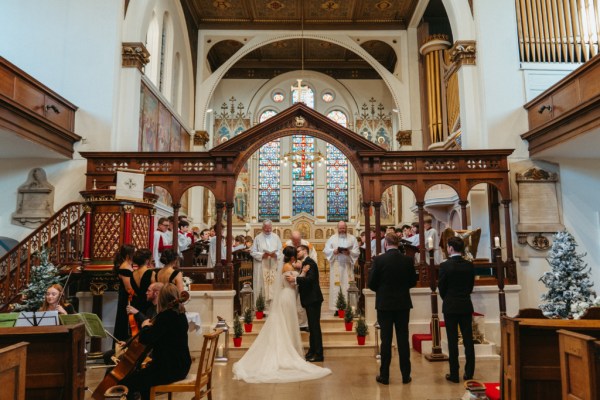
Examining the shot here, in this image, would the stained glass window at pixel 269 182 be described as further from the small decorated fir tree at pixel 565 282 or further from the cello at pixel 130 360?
the cello at pixel 130 360

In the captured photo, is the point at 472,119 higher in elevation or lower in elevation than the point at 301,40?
lower

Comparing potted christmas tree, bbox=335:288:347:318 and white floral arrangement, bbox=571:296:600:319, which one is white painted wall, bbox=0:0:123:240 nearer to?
potted christmas tree, bbox=335:288:347:318

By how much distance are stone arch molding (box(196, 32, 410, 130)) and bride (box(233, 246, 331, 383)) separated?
1099 centimetres

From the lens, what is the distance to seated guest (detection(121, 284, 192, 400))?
4086 millimetres

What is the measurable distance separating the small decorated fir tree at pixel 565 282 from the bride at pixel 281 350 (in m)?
3.00

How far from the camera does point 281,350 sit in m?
6.37

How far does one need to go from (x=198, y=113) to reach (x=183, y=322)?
13479mm

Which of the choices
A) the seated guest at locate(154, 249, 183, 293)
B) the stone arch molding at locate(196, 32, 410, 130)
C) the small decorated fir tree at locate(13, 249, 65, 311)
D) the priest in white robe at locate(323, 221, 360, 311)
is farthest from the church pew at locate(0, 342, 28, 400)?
the stone arch molding at locate(196, 32, 410, 130)

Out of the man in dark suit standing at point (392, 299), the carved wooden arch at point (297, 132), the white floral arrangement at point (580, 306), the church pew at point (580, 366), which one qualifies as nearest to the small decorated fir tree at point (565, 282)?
the white floral arrangement at point (580, 306)

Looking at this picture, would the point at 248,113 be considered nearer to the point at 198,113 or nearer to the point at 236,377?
the point at 198,113

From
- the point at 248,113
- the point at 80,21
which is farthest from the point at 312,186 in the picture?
the point at 80,21

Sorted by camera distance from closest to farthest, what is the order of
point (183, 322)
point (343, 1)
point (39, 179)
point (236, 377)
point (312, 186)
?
point (183, 322), point (236, 377), point (39, 179), point (343, 1), point (312, 186)

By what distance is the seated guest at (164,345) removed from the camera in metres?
4.09

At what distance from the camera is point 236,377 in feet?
19.9
